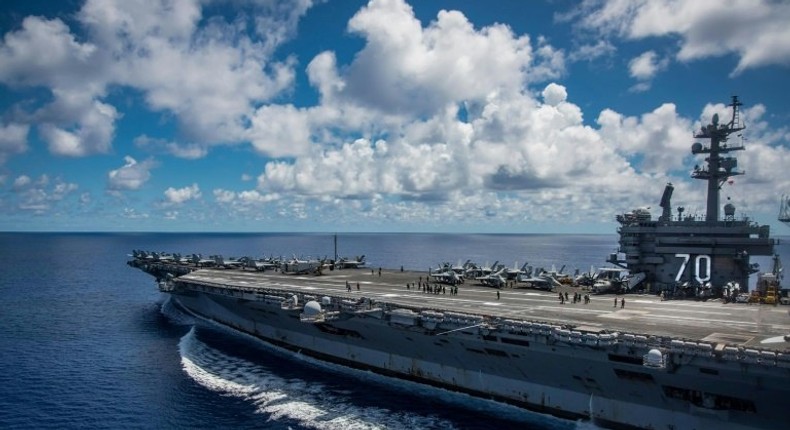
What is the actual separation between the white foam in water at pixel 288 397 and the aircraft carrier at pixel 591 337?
3.09 meters

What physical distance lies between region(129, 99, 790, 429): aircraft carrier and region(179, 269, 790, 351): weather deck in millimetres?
88

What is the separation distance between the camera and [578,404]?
62.5 ft

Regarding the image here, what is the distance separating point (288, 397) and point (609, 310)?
49.4 feet

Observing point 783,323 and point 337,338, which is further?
point 337,338

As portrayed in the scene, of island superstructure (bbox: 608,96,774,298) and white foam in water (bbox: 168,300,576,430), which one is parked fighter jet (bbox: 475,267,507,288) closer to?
island superstructure (bbox: 608,96,774,298)

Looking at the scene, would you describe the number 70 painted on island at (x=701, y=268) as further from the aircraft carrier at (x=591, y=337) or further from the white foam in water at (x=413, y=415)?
the white foam in water at (x=413, y=415)

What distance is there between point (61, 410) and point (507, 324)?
18.0 meters

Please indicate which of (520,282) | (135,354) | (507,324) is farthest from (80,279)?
(507,324)

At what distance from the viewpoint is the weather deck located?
63.5ft

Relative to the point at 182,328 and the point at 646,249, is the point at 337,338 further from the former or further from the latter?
the point at 646,249

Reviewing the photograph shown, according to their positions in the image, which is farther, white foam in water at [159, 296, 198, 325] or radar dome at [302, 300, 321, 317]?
white foam in water at [159, 296, 198, 325]

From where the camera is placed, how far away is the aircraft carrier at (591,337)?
52.1 feet

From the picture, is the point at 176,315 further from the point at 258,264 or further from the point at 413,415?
the point at 413,415

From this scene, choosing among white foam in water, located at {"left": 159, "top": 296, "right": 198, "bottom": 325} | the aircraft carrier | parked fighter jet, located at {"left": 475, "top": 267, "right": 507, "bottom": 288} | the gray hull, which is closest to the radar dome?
the aircraft carrier
